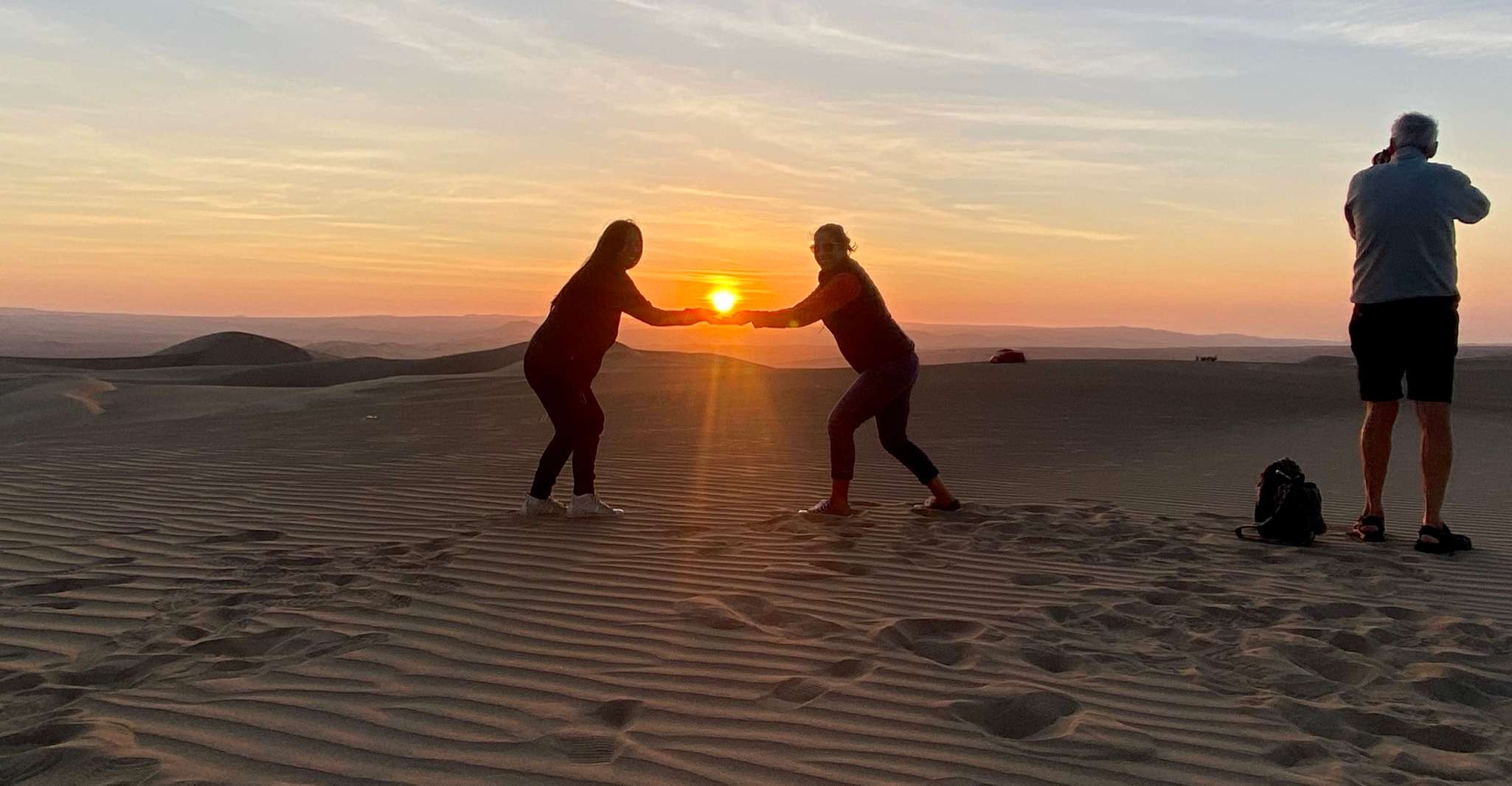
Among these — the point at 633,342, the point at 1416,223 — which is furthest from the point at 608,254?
the point at 633,342

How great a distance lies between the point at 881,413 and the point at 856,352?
1.35ft

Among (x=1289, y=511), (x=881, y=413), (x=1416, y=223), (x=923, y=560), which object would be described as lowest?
(x=923, y=560)

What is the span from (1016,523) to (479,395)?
12.3 m

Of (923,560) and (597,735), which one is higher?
(923,560)

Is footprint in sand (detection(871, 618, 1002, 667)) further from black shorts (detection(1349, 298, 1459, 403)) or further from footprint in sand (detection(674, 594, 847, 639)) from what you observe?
black shorts (detection(1349, 298, 1459, 403))

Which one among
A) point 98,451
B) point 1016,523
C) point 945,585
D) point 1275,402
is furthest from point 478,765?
point 1275,402

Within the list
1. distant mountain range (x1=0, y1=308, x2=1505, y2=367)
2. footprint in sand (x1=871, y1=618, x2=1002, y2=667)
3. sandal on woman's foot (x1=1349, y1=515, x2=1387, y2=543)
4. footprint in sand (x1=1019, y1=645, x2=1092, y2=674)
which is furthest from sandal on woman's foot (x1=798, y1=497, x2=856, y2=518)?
distant mountain range (x1=0, y1=308, x2=1505, y2=367)

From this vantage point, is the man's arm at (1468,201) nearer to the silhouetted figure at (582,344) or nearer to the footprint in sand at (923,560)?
the footprint in sand at (923,560)

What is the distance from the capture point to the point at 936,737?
2955 mm

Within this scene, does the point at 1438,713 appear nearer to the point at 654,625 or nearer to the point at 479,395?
the point at 654,625

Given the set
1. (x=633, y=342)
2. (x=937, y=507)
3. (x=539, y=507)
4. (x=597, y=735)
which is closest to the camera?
(x=597, y=735)

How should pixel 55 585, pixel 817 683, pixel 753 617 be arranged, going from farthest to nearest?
pixel 55 585 < pixel 753 617 < pixel 817 683

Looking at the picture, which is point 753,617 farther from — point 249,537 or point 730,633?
point 249,537

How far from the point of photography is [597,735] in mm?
2936
